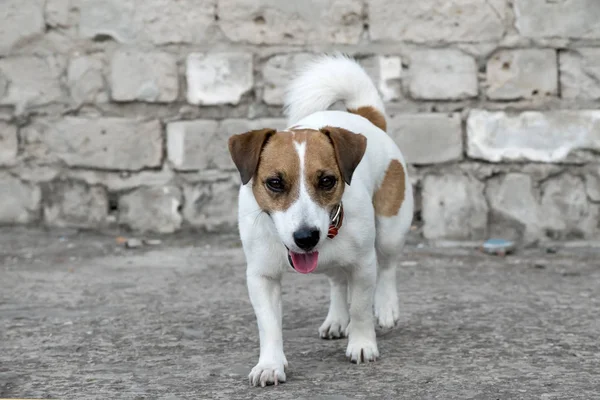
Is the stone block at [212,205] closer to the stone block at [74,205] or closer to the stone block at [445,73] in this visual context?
the stone block at [74,205]

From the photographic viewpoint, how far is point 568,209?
6.60 metres

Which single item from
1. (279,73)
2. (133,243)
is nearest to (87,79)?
(133,243)

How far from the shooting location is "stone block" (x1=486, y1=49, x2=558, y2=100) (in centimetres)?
655

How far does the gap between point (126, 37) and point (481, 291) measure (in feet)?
9.74

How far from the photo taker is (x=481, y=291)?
5414mm

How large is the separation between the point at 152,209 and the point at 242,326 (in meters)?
2.44

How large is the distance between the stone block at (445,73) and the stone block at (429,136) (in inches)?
5.9

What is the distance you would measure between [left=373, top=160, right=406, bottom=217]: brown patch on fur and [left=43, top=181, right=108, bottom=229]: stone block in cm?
308

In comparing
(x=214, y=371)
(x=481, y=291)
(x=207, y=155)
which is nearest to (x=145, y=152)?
(x=207, y=155)

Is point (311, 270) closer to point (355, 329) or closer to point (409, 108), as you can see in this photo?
point (355, 329)

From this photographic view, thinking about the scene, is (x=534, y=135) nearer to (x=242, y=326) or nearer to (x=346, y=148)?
(x=242, y=326)

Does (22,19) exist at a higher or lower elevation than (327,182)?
higher

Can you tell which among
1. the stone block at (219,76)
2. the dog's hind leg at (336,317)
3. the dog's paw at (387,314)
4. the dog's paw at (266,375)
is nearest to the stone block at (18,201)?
the stone block at (219,76)

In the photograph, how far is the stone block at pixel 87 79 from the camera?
6.81 metres
